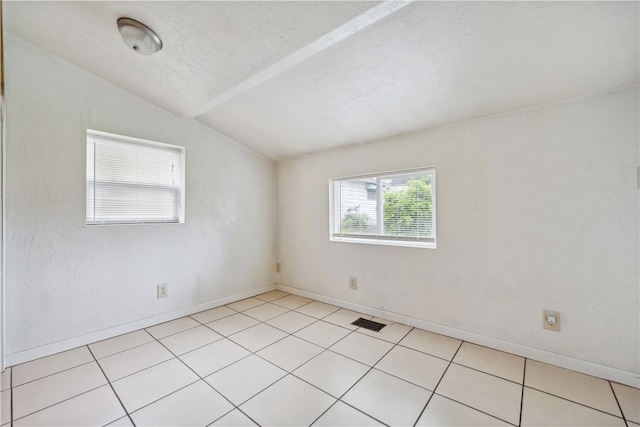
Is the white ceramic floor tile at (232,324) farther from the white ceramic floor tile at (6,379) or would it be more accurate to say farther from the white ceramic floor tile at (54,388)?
the white ceramic floor tile at (6,379)

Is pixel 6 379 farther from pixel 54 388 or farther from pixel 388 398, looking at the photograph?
pixel 388 398

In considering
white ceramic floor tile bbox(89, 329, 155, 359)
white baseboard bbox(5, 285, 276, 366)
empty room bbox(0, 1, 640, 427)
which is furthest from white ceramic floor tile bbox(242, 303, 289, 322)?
white ceramic floor tile bbox(89, 329, 155, 359)

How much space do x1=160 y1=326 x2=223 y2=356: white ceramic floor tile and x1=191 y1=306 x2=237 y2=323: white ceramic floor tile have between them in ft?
0.73

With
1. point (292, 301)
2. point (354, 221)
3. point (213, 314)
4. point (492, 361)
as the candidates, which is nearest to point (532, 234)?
point (492, 361)

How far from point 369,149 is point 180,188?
2.10 m

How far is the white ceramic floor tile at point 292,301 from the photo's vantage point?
3.10m

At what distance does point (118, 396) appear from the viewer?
5.06 ft

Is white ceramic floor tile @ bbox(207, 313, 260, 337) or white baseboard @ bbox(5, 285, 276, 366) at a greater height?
white baseboard @ bbox(5, 285, 276, 366)

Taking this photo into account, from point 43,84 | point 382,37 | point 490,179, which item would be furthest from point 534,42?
point 43,84

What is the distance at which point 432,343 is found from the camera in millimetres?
2172

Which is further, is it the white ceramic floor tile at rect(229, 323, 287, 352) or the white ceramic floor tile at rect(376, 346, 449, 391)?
the white ceramic floor tile at rect(229, 323, 287, 352)

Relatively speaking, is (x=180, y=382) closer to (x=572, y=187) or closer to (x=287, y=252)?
(x=287, y=252)

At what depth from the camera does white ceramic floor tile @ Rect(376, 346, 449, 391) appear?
1.70 metres

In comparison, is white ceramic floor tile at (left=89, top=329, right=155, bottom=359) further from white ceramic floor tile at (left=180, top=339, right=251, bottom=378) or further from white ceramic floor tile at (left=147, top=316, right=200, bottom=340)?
white ceramic floor tile at (left=180, top=339, right=251, bottom=378)
